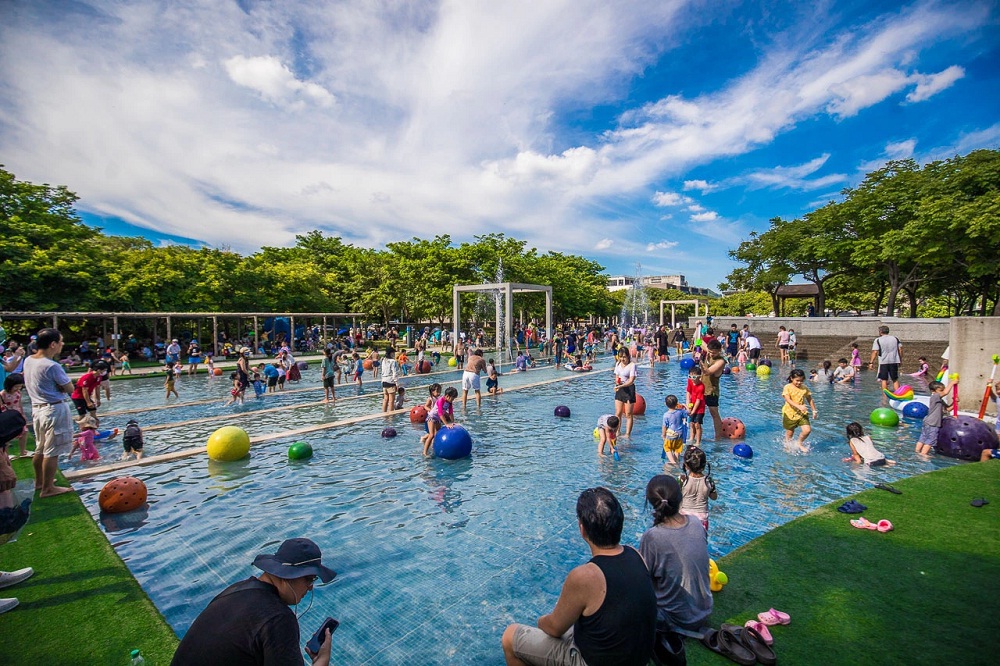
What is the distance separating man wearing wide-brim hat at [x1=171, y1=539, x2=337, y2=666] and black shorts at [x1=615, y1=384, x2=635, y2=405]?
9948mm

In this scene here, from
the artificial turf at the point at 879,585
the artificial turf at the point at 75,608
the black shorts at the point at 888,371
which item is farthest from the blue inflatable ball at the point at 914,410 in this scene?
the artificial turf at the point at 75,608

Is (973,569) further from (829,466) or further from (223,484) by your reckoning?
(223,484)

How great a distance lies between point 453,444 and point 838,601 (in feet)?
22.2

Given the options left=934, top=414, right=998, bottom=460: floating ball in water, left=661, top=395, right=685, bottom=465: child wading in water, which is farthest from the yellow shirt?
left=661, top=395, right=685, bottom=465: child wading in water

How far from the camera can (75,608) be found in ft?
15.2

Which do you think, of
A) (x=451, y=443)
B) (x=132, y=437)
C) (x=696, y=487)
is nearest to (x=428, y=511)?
(x=451, y=443)

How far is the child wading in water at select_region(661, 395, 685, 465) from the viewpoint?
29.5 feet

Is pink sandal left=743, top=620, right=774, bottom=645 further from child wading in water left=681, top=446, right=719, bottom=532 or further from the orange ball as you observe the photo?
the orange ball

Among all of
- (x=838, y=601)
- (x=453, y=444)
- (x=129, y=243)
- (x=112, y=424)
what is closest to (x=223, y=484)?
(x=453, y=444)

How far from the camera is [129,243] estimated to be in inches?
2227

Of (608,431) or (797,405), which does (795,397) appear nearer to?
(797,405)

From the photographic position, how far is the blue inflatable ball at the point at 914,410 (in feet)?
41.9

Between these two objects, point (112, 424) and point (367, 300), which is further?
point (367, 300)

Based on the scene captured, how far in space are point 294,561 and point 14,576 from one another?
4860 mm
